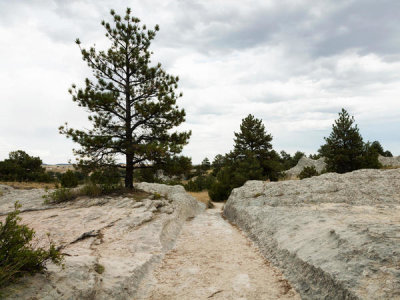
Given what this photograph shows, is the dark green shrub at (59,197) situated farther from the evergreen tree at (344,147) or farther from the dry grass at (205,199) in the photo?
the evergreen tree at (344,147)

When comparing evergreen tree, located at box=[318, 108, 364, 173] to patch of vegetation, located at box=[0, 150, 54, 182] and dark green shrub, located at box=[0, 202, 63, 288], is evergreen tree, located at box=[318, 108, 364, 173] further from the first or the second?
patch of vegetation, located at box=[0, 150, 54, 182]

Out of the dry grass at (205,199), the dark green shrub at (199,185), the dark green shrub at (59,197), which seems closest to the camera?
the dark green shrub at (59,197)

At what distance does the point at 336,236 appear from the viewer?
204 inches

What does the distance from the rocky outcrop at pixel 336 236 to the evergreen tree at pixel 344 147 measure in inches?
451

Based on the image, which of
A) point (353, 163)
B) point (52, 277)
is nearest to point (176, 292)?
point (52, 277)

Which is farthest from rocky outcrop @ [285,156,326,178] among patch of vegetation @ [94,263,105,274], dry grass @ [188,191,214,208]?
patch of vegetation @ [94,263,105,274]

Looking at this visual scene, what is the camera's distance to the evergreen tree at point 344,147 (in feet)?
76.6

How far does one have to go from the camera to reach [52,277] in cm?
380

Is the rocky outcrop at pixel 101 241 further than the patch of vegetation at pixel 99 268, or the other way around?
the patch of vegetation at pixel 99 268

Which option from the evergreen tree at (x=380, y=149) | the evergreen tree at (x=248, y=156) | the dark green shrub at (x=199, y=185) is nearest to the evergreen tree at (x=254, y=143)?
the evergreen tree at (x=248, y=156)

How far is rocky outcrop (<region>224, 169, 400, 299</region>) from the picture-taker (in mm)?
3682

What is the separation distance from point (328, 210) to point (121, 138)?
1087cm

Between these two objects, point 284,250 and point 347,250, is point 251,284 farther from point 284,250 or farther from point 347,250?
point 347,250

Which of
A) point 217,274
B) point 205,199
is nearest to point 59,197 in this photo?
point 217,274
